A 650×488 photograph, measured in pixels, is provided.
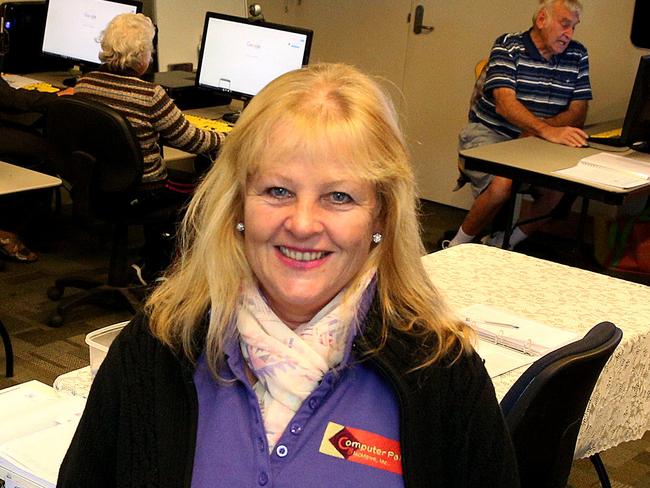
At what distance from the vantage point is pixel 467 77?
5.91 m

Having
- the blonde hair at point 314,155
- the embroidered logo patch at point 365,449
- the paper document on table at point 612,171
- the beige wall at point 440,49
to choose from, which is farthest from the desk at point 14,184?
the beige wall at point 440,49

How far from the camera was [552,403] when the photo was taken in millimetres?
1650

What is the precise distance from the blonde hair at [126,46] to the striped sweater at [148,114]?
0.18ft

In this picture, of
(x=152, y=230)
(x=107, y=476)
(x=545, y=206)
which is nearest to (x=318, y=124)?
(x=107, y=476)

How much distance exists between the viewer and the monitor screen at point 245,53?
14.7 feet

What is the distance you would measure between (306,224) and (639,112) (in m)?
3.25

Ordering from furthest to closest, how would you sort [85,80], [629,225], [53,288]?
[629,225] < [53,288] < [85,80]

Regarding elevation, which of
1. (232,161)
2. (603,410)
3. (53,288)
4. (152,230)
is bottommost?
(53,288)

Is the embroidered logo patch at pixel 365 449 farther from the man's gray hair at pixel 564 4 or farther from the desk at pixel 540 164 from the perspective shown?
the man's gray hair at pixel 564 4

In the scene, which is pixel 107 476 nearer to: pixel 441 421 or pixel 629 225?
pixel 441 421

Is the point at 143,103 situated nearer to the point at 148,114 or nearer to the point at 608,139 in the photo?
the point at 148,114

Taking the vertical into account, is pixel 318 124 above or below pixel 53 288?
above

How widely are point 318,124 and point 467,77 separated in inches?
187

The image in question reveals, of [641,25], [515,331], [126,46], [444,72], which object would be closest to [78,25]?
[126,46]
